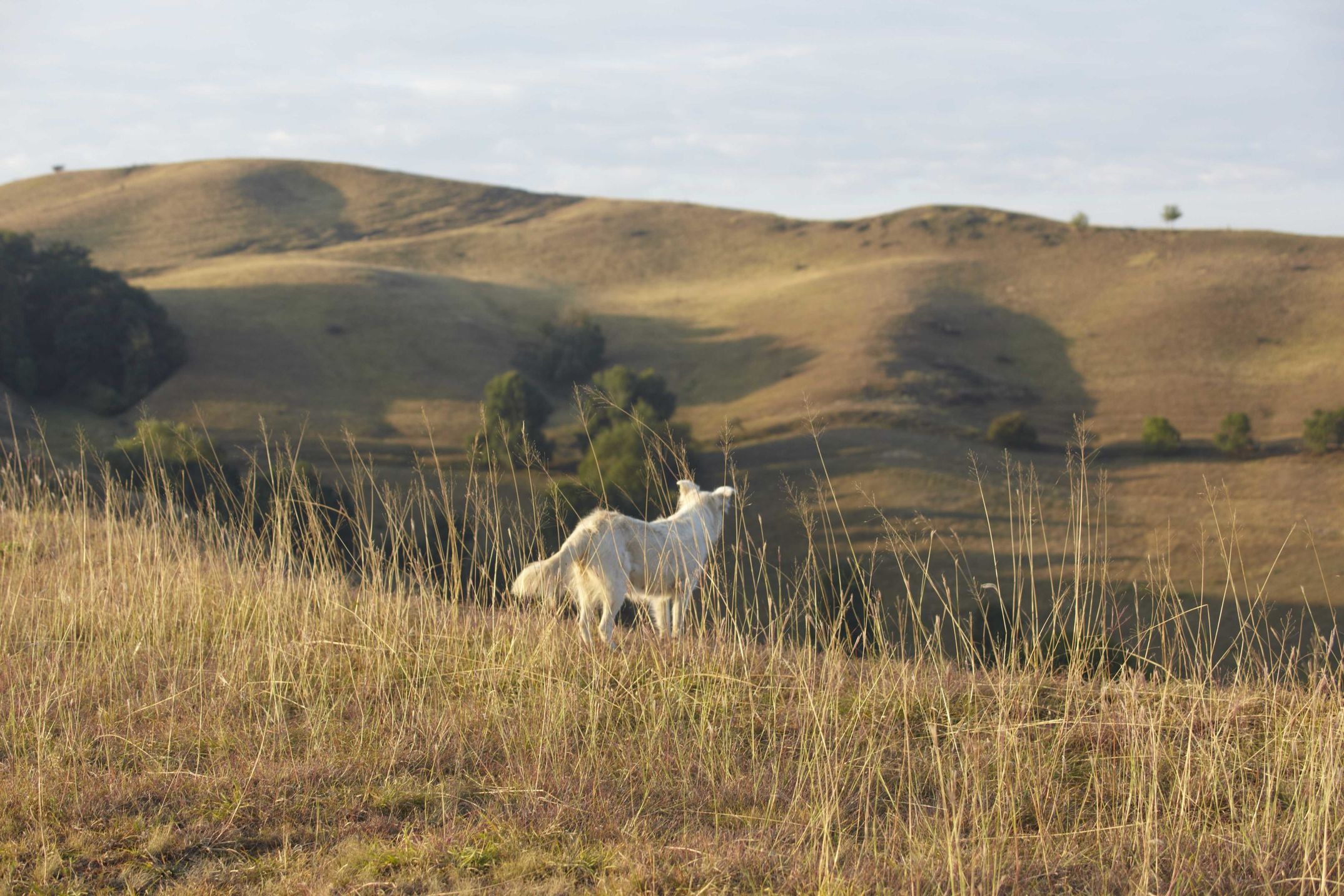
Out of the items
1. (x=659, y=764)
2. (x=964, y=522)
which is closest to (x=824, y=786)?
(x=659, y=764)

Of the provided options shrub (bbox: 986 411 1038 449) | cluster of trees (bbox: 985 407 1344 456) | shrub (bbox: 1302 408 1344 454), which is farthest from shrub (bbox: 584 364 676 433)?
shrub (bbox: 1302 408 1344 454)

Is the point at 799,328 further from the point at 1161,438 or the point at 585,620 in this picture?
the point at 585,620

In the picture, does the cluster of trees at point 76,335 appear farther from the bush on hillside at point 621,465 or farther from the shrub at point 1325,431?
the shrub at point 1325,431

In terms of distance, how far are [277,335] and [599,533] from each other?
56.6 meters

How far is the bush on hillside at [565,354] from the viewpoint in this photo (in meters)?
63.2

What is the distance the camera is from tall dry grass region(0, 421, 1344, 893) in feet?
11.8

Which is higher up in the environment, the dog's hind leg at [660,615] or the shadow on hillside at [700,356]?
the shadow on hillside at [700,356]

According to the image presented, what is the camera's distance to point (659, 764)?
448cm

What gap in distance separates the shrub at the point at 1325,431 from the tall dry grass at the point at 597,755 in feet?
145

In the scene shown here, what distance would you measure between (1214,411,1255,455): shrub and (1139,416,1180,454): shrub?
1.75m

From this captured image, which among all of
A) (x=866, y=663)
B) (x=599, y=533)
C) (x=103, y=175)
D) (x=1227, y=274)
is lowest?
(x=866, y=663)

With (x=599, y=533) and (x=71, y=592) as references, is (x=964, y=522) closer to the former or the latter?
(x=599, y=533)

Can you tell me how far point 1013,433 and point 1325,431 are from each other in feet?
40.1

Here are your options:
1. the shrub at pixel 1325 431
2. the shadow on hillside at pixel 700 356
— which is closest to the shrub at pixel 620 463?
the shadow on hillside at pixel 700 356
